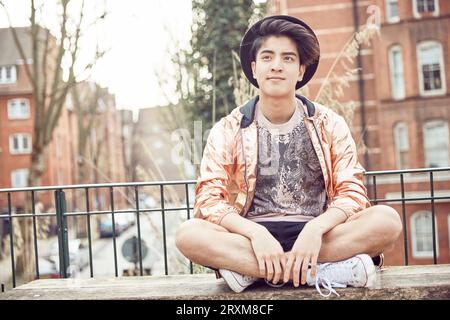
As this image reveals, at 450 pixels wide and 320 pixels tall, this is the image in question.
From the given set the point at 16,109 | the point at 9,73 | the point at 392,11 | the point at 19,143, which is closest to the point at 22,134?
the point at 19,143

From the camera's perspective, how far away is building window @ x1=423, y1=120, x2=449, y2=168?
1110cm

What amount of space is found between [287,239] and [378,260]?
1.20 ft

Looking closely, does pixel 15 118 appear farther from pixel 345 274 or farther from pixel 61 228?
pixel 345 274

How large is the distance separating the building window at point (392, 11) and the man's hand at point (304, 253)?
985 cm

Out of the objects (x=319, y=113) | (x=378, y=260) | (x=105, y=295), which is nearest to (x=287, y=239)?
(x=378, y=260)

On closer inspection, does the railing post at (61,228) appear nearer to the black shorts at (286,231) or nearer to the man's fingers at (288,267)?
the black shorts at (286,231)

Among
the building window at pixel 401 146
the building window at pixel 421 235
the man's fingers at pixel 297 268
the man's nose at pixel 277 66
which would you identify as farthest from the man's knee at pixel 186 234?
the building window at pixel 401 146

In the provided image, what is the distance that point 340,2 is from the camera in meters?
10.7

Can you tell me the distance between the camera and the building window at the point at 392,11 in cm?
1084

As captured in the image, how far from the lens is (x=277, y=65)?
6.81 feet

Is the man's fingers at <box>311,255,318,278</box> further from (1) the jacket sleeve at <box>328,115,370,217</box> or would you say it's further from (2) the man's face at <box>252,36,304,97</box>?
(2) the man's face at <box>252,36,304,97</box>

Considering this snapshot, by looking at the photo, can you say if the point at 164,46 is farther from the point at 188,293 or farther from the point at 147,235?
the point at 188,293

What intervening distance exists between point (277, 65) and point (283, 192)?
0.48 meters
